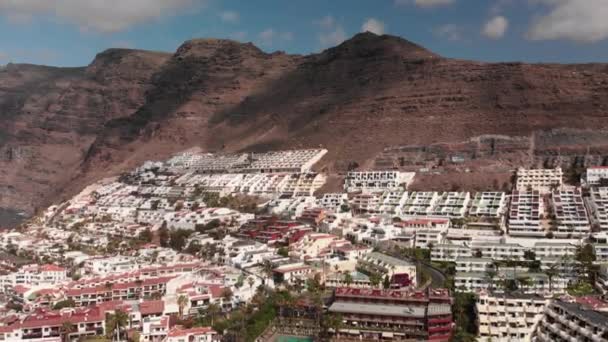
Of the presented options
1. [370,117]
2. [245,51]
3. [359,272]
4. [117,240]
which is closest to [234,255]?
[359,272]

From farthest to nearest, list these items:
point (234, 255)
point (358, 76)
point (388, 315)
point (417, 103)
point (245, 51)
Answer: point (245, 51) → point (358, 76) → point (417, 103) → point (234, 255) → point (388, 315)

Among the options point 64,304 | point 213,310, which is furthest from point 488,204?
point 64,304

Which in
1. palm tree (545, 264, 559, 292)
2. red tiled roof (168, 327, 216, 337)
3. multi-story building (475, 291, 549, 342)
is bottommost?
red tiled roof (168, 327, 216, 337)

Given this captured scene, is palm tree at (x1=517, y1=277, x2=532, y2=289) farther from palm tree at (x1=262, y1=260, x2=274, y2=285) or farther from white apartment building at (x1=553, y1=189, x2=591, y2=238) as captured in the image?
palm tree at (x1=262, y1=260, x2=274, y2=285)

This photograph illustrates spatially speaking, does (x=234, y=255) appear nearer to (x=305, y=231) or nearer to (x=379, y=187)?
(x=305, y=231)

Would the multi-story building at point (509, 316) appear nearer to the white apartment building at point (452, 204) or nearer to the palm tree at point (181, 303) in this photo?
the palm tree at point (181, 303)

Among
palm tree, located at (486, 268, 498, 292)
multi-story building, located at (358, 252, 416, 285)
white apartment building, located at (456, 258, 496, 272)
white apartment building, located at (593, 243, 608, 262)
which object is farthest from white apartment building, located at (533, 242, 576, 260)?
multi-story building, located at (358, 252, 416, 285)

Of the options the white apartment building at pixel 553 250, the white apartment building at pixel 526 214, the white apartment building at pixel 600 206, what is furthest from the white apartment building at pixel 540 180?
the white apartment building at pixel 553 250

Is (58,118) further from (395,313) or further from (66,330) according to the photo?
(395,313)
